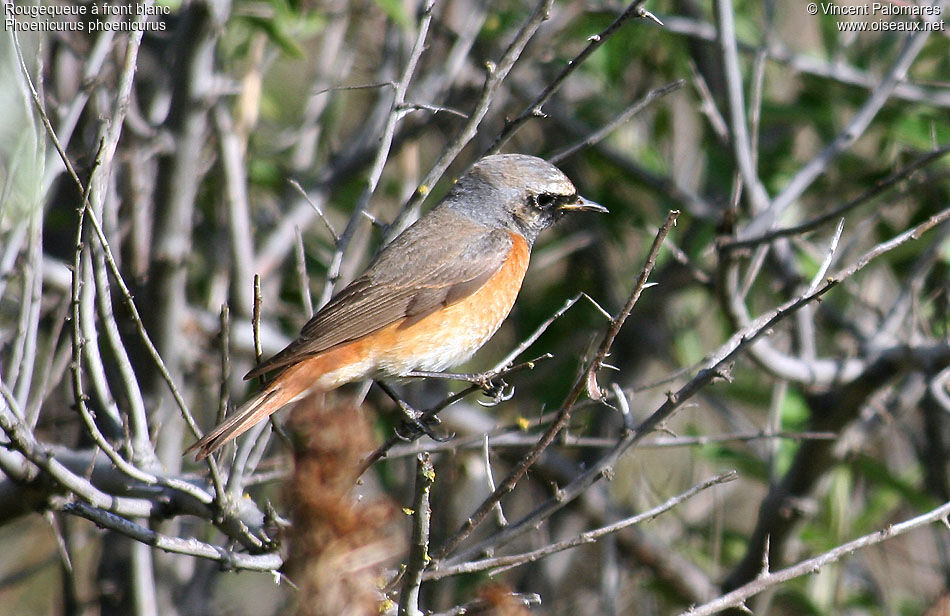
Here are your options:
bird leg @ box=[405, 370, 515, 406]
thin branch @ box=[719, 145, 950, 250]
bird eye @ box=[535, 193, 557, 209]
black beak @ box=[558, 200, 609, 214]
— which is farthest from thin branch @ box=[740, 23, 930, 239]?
bird leg @ box=[405, 370, 515, 406]

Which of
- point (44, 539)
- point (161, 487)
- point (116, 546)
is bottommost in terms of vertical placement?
point (44, 539)

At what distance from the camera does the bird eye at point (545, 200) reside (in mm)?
4477

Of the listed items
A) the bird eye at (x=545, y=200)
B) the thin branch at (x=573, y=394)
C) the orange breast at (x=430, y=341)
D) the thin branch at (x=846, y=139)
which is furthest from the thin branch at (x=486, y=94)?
the thin branch at (x=846, y=139)

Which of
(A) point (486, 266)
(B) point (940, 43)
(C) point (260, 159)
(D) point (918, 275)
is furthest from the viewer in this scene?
(C) point (260, 159)

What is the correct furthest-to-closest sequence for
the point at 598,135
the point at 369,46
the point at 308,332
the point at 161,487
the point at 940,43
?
the point at 369,46
the point at 940,43
the point at 308,332
the point at 598,135
the point at 161,487

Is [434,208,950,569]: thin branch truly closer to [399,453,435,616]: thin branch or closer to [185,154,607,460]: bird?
[399,453,435,616]: thin branch

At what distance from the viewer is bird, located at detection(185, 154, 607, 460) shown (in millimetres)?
3797

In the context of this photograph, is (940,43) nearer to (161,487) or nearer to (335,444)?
(161,487)

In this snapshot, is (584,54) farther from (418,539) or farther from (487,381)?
(418,539)

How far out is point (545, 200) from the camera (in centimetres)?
450

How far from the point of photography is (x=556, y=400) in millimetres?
5633

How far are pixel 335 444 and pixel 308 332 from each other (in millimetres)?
2317

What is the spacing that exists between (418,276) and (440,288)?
0.12 meters

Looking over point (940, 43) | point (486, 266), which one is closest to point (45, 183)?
point (486, 266)
